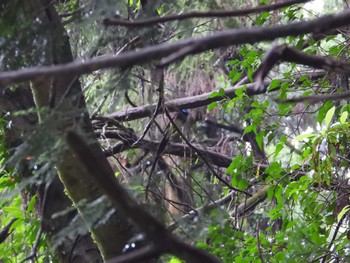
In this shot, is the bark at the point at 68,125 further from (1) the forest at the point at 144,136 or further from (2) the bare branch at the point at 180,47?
(2) the bare branch at the point at 180,47

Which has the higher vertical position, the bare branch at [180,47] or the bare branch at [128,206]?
the bare branch at [180,47]

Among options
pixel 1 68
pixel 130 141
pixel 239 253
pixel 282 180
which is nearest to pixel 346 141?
pixel 282 180

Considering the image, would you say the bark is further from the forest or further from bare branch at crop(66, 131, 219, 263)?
bare branch at crop(66, 131, 219, 263)

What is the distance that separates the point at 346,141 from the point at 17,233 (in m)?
1.83

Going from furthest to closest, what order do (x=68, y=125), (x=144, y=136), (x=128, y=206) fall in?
1. (x=144, y=136)
2. (x=68, y=125)
3. (x=128, y=206)

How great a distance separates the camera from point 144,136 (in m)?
3.21

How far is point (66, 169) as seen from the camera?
2094mm

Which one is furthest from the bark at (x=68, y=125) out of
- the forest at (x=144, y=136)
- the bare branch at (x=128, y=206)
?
the bare branch at (x=128, y=206)

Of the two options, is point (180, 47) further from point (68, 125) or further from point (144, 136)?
point (144, 136)

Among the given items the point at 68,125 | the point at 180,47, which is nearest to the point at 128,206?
the point at 180,47

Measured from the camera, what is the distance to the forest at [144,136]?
3.27 feet

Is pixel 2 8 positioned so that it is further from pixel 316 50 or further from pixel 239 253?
pixel 316 50

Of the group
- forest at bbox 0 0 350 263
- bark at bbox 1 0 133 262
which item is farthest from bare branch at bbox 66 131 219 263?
bark at bbox 1 0 133 262

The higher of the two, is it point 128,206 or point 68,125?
point 68,125
